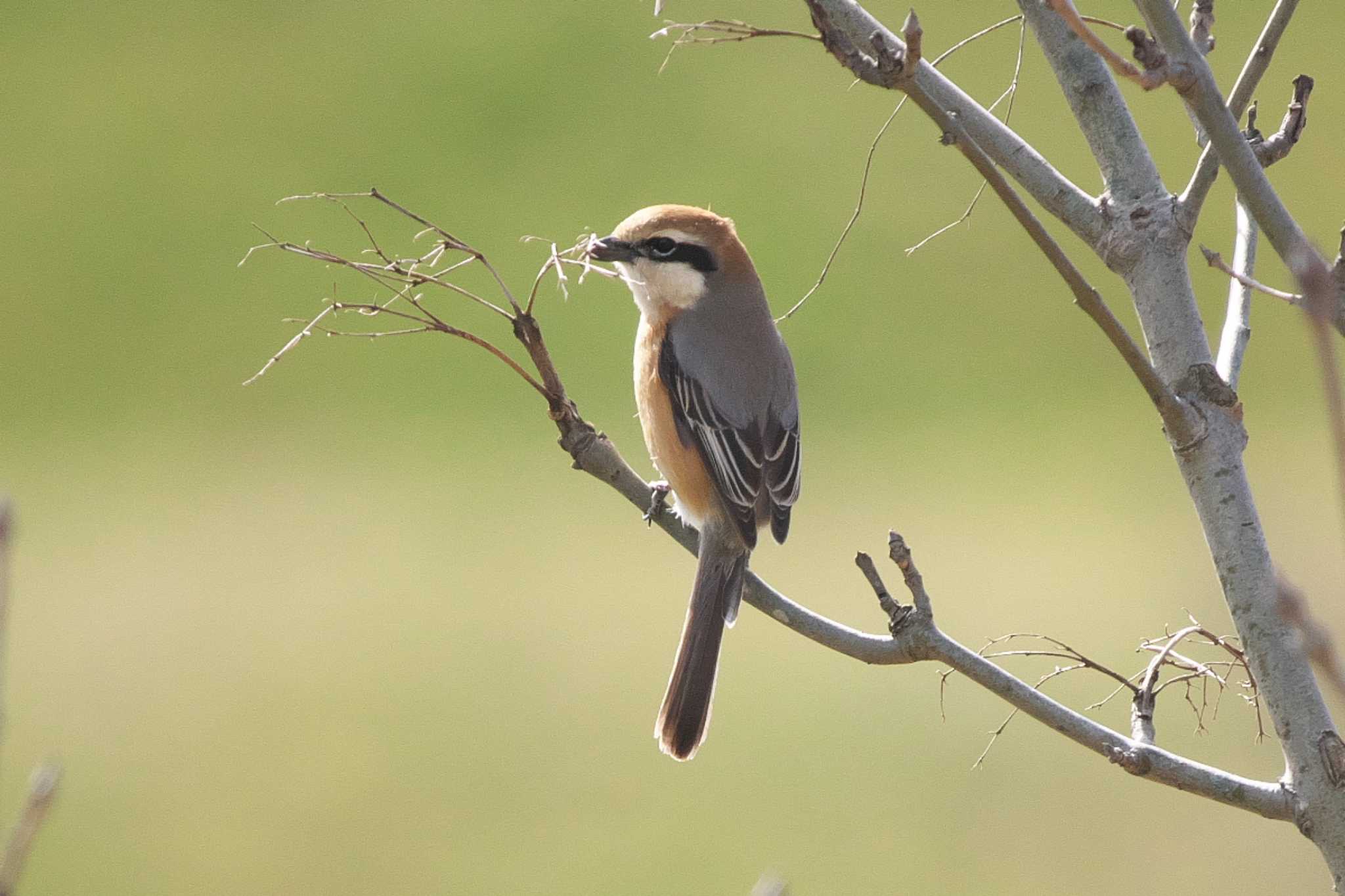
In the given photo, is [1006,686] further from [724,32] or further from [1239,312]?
[724,32]

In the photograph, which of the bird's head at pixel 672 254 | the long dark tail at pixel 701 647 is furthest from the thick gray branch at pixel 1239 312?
the bird's head at pixel 672 254

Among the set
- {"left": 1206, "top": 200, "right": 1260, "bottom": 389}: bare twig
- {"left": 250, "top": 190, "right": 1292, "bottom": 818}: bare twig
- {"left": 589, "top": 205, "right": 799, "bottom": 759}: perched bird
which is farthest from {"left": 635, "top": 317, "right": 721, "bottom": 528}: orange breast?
{"left": 1206, "top": 200, "right": 1260, "bottom": 389}: bare twig

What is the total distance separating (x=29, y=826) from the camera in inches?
23.2

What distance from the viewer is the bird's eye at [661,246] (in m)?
2.77

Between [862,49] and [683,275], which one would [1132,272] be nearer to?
[862,49]

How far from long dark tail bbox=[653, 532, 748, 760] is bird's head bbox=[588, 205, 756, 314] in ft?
1.89

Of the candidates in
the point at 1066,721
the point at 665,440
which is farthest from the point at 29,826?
the point at 665,440

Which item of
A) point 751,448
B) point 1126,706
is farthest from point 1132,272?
point 1126,706

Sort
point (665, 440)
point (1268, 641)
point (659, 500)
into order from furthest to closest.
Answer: point (665, 440), point (659, 500), point (1268, 641)

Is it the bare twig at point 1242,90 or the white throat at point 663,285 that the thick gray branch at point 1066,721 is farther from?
the white throat at point 663,285

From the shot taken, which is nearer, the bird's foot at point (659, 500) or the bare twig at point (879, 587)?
the bare twig at point (879, 587)

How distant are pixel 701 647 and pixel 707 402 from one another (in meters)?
0.51

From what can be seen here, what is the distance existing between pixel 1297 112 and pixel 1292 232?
541mm

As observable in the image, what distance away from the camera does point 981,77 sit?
9562 millimetres
